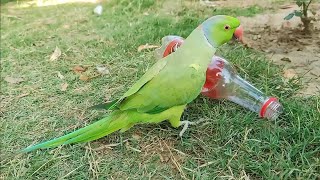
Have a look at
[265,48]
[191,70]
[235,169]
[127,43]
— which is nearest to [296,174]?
[235,169]

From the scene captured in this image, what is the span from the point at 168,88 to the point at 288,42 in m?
1.31

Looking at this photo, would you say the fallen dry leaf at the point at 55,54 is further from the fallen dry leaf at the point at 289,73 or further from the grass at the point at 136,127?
the fallen dry leaf at the point at 289,73

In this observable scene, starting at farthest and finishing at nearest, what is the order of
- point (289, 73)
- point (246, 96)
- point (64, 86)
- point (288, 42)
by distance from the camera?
1. point (288, 42)
2. point (64, 86)
3. point (289, 73)
4. point (246, 96)

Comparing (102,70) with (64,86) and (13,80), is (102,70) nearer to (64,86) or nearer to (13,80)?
(64,86)

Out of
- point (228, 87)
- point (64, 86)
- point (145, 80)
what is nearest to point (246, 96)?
point (228, 87)

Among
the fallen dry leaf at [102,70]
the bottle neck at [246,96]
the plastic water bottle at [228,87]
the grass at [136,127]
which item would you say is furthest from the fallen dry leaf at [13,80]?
the bottle neck at [246,96]

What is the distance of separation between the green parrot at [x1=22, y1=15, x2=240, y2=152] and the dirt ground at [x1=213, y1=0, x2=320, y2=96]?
1.94ft

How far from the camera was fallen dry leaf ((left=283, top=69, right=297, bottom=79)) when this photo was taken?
85.4 inches

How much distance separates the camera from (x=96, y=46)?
2914 millimetres

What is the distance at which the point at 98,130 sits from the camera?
1736 mm

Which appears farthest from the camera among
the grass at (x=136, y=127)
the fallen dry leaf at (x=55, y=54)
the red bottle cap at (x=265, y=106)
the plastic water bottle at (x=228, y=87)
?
the fallen dry leaf at (x=55, y=54)

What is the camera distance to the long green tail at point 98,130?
1.74m

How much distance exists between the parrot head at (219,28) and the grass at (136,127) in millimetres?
356

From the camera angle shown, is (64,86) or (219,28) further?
(64,86)
